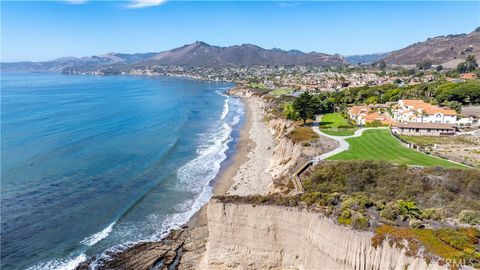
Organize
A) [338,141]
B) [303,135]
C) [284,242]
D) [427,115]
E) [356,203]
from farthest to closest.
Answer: [427,115] → [303,135] → [338,141] → [284,242] → [356,203]

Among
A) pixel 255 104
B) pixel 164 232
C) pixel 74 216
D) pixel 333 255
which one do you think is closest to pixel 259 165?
pixel 164 232

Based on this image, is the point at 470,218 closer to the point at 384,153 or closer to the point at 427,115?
the point at 384,153

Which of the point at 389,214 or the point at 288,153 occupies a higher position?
the point at 389,214

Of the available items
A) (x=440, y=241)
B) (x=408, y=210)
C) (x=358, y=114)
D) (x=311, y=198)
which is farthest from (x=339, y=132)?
(x=440, y=241)

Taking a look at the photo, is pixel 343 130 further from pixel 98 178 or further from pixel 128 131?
pixel 128 131

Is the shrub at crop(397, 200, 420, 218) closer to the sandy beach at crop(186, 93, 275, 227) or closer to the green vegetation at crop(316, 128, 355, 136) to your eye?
the sandy beach at crop(186, 93, 275, 227)

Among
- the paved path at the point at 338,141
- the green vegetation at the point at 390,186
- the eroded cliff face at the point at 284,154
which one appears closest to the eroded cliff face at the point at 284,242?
the green vegetation at the point at 390,186

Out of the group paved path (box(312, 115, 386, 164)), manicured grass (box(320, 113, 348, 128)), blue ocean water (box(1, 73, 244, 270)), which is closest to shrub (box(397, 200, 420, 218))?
paved path (box(312, 115, 386, 164))
